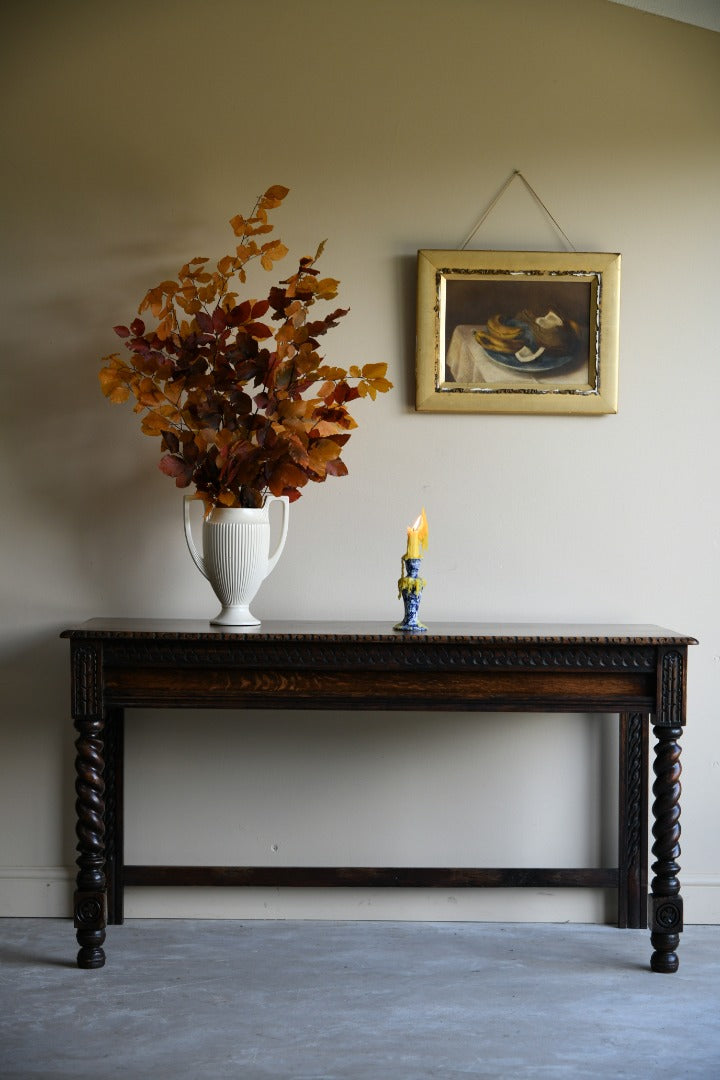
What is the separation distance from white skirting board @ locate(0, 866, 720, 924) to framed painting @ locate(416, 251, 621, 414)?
1.38 meters

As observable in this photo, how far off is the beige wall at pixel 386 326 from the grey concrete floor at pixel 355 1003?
0.37 meters

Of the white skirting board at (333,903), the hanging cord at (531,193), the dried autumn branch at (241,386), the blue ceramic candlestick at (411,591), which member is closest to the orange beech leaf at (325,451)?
the dried autumn branch at (241,386)

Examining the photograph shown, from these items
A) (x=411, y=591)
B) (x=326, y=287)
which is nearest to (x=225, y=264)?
(x=326, y=287)

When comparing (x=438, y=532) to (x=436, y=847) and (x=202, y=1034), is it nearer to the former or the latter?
(x=436, y=847)

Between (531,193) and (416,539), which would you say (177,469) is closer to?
(416,539)

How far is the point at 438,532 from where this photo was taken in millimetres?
3020

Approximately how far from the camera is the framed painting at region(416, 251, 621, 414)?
9.75 ft

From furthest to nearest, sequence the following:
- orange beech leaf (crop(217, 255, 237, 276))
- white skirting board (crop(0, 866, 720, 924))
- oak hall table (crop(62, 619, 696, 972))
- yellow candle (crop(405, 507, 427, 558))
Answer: white skirting board (crop(0, 866, 720, 924))
orange beech leaf (crop(217, 255, 237, 276))
yellow candle (crop(405, 507, 427, 558))
oak hall table (crop(62, 619, 696, 972))

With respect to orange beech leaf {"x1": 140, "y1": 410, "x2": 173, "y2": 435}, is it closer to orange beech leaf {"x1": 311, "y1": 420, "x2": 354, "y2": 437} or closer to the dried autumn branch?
the dried autumn branch

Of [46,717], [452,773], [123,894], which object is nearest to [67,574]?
[46,717]

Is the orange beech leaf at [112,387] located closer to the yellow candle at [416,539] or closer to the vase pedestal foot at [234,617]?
the vase pedestal foot at [234,617]

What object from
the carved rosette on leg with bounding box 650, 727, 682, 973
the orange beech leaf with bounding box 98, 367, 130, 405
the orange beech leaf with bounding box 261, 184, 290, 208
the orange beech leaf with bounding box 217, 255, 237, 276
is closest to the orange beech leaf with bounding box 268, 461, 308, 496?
the orange beech leaf with bounding box 98, 367, 130, 405

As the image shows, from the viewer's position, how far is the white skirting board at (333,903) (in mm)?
2941

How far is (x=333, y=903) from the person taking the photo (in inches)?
116
